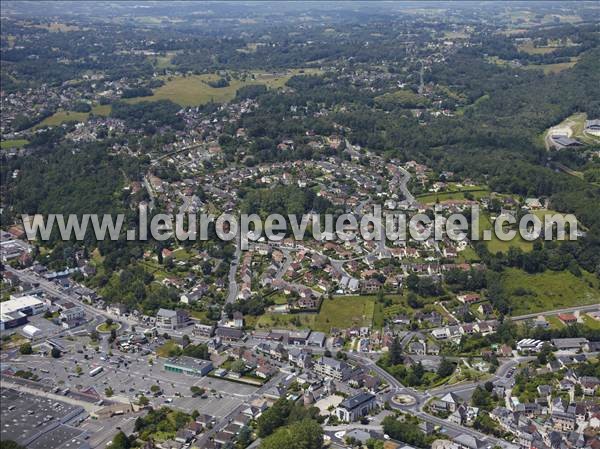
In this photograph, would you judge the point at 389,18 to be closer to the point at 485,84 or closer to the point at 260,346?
the point at 485,84

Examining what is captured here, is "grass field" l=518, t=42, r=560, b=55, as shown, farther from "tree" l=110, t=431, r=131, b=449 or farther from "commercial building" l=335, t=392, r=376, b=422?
"tree" l=110, t=431, r=131, b=449

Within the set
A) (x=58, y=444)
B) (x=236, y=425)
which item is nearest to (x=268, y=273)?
(x=236, y=425)

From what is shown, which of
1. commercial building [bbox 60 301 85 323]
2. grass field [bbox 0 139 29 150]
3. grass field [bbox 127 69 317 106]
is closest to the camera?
commercial building [bbox 60 301 85 323]

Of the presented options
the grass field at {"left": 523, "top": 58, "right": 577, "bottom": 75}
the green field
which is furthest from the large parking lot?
the grass field at {"left": 523, "top": 58, "right": 577, "bottom": 75}

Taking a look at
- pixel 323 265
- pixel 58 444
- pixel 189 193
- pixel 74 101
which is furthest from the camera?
pixel 74 101

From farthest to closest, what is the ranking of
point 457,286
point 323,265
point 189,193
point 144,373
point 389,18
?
1. point 389,18
2. point 189,193
3. point 323,265
4. point 457,286
5. point 144,373

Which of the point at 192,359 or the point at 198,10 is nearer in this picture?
the point at 192,359

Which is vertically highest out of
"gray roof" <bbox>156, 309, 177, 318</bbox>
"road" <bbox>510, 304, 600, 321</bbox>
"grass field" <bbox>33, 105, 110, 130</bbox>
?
"grass field" <bbox>33, 105, 110, 130</bbox>

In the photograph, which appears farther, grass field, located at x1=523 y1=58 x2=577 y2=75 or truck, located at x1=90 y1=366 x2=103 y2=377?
grass field, located at x1=523 y1=58 x2=577 y2=75
